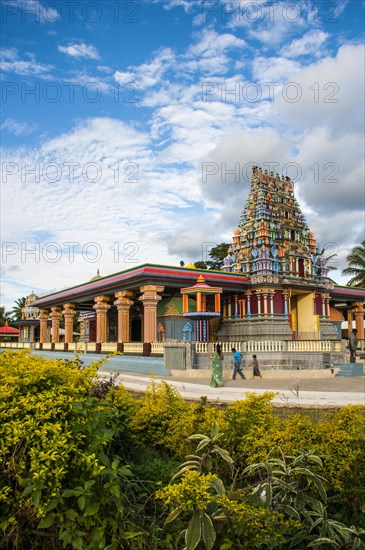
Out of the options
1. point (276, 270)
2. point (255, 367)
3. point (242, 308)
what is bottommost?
point (255, 367)

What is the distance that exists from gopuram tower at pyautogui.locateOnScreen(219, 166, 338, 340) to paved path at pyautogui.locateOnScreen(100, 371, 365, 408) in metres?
8.21

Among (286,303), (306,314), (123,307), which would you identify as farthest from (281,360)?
(123,307)

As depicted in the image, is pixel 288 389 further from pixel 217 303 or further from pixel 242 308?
pixel 242 308

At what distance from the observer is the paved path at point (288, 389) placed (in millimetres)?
11062

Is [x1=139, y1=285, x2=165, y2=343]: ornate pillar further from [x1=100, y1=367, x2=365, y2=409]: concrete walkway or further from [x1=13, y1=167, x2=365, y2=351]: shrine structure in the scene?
[x1=100, y1=367, x2=365, y2=409]: concrete walkway

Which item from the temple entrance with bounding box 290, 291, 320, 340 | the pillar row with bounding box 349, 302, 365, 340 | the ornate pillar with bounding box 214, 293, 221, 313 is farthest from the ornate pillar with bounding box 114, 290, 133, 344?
the pillar row with bounding box 349, 302, 365, 340

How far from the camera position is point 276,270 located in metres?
24.7

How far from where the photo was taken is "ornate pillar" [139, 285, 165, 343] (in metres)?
20.8

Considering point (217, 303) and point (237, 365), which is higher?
point (217, 303)

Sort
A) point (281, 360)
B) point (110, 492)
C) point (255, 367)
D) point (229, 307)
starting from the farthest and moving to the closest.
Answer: point (229, 307), point (281, 360), point (255, 367), point (110, 492)

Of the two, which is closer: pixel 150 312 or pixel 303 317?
pixel 150 312

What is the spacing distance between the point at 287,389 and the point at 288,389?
0.05m

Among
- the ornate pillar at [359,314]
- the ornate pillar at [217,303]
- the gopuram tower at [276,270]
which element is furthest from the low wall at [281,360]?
the ornate pillar at [359,314]

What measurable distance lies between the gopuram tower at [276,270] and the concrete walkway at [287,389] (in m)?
7.98
